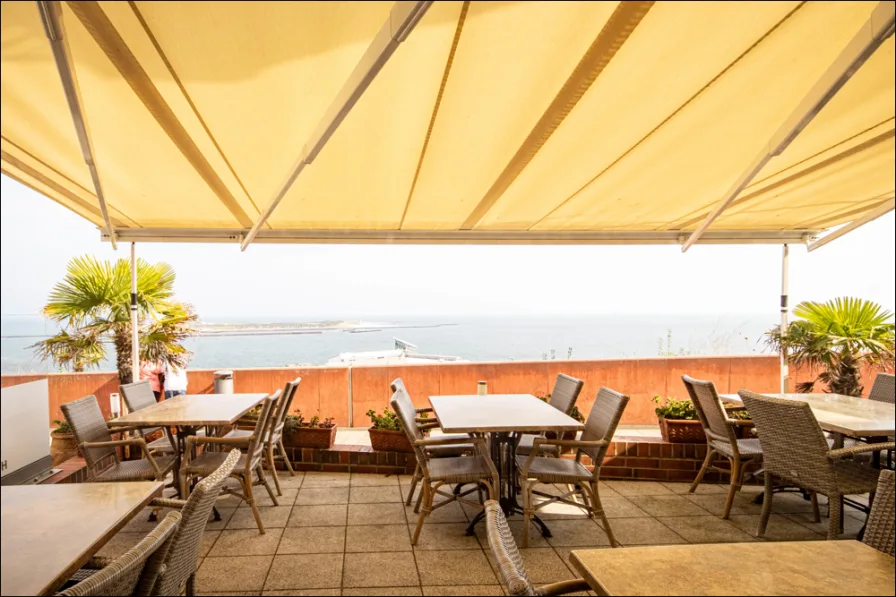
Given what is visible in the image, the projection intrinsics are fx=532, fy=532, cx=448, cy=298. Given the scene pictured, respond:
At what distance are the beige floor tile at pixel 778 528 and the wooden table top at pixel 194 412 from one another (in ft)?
12.3

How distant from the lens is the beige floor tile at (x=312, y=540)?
11.2ft

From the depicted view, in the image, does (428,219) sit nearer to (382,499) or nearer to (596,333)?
(382,499)

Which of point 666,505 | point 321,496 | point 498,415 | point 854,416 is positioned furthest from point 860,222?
point 321,496

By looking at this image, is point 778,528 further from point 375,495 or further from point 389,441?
point 389,441

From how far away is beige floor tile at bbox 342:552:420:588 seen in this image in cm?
298

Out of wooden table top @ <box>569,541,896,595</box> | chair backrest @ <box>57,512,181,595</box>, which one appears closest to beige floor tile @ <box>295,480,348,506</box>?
chair backrest @ <box>57,512,181,595</box>

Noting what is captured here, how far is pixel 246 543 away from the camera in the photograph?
352cm

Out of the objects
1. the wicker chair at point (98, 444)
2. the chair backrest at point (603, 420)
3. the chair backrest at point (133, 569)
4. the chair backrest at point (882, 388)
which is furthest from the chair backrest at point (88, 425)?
the chair backrest at point (882, 388)

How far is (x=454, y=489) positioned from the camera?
14.6 feet

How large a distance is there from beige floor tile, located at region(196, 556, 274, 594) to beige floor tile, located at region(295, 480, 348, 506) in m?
1.01

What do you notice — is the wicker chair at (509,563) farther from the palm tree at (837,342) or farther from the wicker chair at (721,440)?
the wicker chair at (721,440)

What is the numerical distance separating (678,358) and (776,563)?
523 centimetres

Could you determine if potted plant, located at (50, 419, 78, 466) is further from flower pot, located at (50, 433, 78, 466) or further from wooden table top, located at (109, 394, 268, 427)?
wooden table top, located at (109, 394, 268, 427)

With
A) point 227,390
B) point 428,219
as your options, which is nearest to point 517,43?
point 428,219
